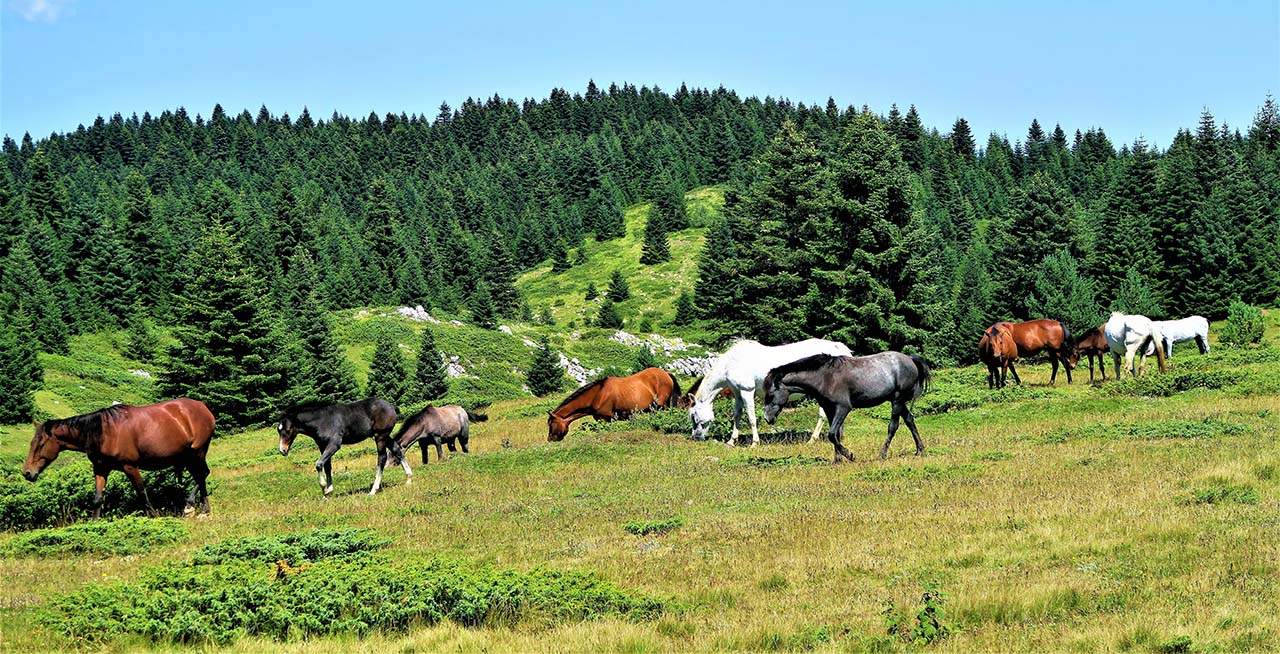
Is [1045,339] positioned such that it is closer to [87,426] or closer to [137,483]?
[137,483]

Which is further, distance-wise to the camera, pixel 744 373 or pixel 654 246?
pixel 654 246

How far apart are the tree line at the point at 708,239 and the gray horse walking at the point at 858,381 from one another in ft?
76.2

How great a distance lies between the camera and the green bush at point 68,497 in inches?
650

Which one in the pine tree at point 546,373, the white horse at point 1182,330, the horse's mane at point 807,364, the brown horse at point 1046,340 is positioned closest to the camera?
the horse's mane at point 807,364

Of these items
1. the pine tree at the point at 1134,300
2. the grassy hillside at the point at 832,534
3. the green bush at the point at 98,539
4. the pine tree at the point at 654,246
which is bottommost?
the grassy hillside at the point at 832,534

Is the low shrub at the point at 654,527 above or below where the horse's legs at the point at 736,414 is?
below

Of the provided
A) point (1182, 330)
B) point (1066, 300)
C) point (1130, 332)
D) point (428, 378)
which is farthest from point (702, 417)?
point (428, 378)

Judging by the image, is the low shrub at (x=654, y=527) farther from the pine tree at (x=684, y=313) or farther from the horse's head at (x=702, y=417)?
the pine tree at (x=684, y=313)

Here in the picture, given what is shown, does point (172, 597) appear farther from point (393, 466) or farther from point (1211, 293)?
point (1211, 293)

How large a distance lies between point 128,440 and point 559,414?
1469 cm

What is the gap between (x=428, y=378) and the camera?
68.6 metres

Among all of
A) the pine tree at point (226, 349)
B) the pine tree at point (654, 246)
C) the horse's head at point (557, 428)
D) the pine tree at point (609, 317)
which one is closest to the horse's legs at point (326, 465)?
the horse's head at point (557, 428)

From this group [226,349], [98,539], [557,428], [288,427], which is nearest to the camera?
[98,539]

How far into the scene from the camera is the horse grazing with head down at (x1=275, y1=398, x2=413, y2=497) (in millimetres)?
19484
